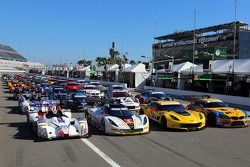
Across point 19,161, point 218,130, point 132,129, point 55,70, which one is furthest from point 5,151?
point 55,70

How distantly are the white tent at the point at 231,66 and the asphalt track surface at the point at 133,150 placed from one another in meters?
24.4

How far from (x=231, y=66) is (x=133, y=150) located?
31301 millimetres

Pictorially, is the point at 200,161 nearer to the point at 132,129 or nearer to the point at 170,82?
the point at 132,129

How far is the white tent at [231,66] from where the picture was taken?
1436 inches

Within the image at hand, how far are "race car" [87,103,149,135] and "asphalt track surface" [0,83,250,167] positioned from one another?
301mm

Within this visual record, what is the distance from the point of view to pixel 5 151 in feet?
33.2

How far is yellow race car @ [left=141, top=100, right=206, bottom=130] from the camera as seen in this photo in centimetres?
1383

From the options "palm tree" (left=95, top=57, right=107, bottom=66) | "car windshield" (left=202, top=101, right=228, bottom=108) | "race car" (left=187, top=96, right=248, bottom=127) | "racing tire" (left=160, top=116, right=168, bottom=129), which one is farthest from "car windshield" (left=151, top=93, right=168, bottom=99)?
"palm tree" (left=95, top=57, right=107, bottom=66)

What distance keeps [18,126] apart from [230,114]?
10.0 m

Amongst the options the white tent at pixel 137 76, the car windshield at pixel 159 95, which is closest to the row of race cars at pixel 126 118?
the car windshield at pixel 159 95

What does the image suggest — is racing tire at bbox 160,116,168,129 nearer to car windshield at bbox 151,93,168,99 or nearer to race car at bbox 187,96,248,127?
race car at bbox 187,96,248,127

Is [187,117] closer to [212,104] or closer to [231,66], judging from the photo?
[212,104]

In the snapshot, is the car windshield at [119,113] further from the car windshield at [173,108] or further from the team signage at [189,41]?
the team signage at [189,41]

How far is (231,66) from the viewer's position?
38.7 meters
